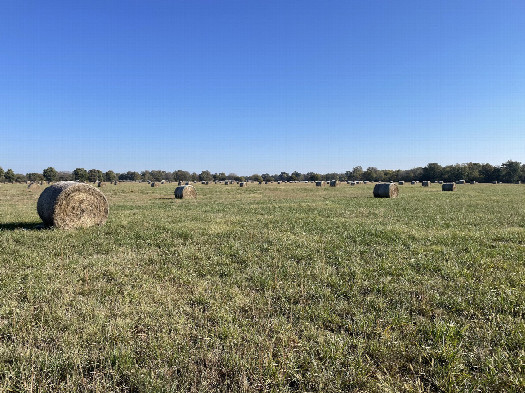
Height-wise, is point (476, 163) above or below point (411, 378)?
above

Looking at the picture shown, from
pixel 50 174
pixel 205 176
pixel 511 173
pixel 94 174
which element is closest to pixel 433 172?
pixel 511 173

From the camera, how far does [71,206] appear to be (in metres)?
14.2

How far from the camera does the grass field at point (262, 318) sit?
369 centimetres

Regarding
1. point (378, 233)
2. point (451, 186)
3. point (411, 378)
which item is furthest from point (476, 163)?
point (411, 378)

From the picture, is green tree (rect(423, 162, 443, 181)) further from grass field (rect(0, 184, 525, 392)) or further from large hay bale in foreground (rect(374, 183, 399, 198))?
grass field (rect(0, 184, 525, 392))

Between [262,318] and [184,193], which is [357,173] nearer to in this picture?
[184,193]

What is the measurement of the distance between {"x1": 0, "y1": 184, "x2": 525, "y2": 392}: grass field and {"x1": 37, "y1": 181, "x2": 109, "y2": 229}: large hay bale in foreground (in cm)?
377

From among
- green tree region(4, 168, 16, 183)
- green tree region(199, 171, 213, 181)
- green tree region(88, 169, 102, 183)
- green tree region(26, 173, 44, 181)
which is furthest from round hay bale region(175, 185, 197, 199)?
green tree region(4, 168, 16, 183)

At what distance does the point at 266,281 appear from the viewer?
677cm

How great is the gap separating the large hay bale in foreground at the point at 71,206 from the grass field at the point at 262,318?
12.4 ft

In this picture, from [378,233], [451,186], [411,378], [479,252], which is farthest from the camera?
[451,186]

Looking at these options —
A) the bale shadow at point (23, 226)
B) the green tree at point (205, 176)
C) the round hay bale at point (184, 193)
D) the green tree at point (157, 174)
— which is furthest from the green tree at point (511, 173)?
the green tree at point (157, 174)

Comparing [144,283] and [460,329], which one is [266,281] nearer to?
[144,283]

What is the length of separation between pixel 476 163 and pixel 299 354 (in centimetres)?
16929
